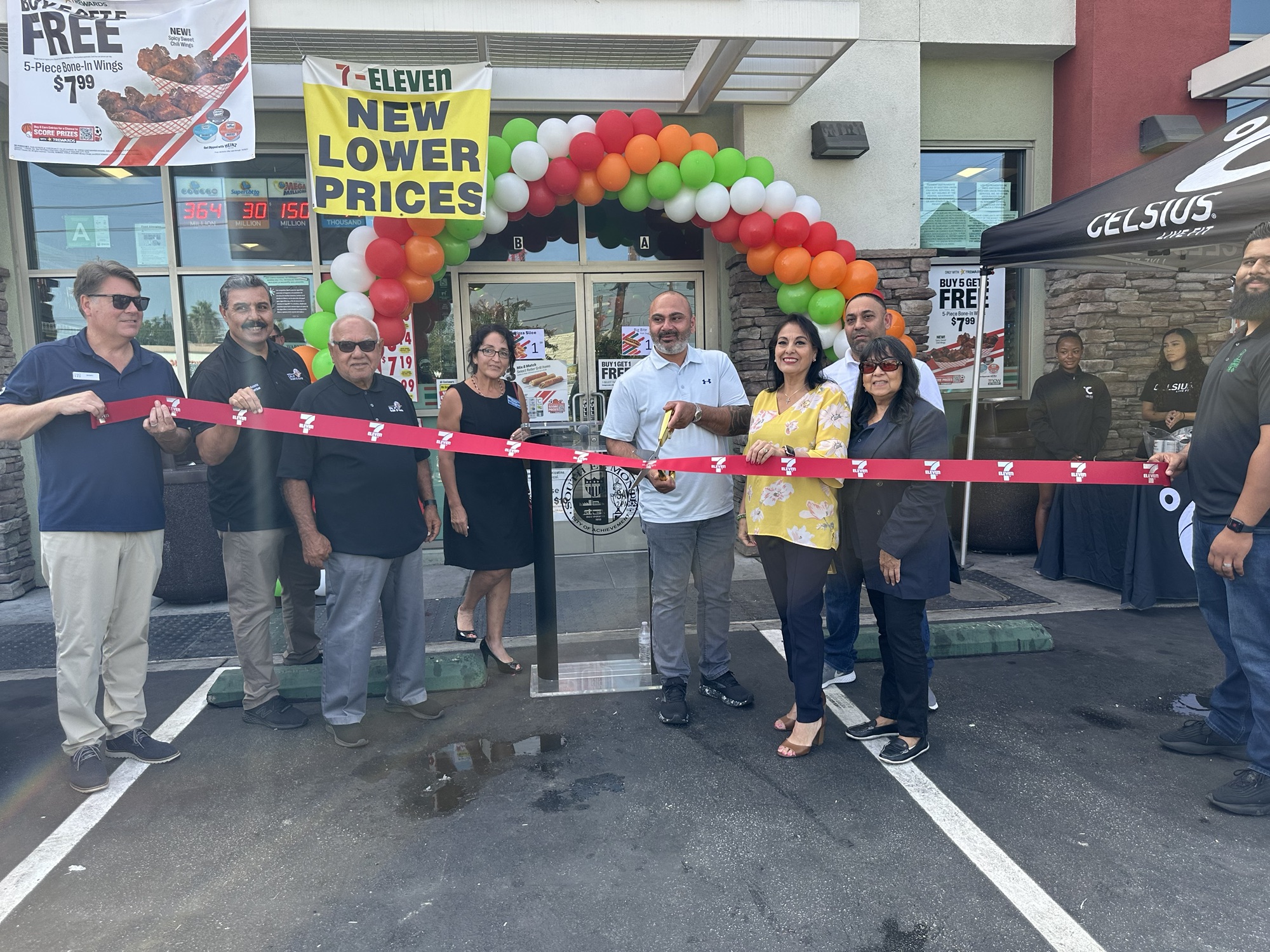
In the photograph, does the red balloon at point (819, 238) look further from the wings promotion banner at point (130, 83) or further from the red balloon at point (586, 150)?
the wings promotion banner at point (130, 83)

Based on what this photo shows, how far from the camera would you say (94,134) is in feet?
18.3

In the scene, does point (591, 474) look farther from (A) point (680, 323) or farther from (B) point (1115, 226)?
(B) point (1115, 226)

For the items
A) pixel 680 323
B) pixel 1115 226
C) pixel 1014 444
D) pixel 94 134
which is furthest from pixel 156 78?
pixel 1014 444

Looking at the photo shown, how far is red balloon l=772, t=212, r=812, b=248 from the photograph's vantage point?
634 cm

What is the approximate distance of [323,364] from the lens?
225 inches

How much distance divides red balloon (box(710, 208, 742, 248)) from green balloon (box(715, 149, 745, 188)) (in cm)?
21

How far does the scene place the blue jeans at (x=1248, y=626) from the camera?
3180mm

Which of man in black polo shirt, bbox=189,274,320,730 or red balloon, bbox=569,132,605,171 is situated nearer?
man in black polo shirt, bbox=189,274,320,730

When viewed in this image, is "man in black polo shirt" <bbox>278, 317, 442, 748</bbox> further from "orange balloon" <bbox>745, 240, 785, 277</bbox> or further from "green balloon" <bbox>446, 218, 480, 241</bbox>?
"orange balloon" <bbox>745, 240, 785, 277</bbox>

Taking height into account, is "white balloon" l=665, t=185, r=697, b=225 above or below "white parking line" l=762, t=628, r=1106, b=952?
above

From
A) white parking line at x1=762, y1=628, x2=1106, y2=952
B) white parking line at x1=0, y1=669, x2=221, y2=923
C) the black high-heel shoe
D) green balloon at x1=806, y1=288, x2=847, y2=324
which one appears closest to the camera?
white parking line at x1=762, y1=628, x2=1106, y2=952

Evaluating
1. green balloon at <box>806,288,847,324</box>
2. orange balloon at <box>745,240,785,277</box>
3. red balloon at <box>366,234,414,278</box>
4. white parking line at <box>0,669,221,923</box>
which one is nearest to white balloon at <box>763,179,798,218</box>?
orange balloon at <box>745,240,785,277</box>

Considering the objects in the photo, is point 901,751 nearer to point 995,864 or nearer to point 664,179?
point 995,864

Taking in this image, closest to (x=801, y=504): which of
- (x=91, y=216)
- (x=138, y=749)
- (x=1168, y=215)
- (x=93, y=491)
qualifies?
(x=1168, y=215)
